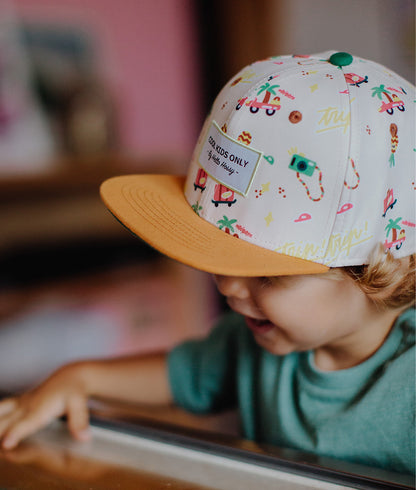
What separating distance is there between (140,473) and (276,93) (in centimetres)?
37

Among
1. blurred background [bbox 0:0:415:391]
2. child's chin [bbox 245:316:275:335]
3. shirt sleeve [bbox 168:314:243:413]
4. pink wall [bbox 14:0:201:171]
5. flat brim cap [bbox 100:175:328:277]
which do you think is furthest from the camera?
pink wall [bbox 14:0:201:171]

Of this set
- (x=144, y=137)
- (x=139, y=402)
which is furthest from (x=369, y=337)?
(x=144, y=137)

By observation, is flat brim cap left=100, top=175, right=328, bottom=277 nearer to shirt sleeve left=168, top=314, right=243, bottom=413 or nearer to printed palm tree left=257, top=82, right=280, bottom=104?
printed palm tree left=257, top=82, right=280, bottom=104

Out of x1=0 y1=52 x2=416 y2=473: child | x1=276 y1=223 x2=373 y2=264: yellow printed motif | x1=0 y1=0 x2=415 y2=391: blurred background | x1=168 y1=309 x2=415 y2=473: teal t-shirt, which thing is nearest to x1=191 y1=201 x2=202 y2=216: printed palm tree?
x1=0 y1=52 x2=416 y2=473: child

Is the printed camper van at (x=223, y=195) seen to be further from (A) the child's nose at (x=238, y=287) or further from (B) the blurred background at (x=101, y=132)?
(B) the blurred background at (x=101, y=132)

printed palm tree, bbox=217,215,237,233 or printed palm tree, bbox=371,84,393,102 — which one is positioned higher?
printed palm tree, bbox=371,84,393,102

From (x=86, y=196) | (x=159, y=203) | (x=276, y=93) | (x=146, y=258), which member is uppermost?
(x=276, y=93)

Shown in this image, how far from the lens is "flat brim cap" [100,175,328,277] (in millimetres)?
492

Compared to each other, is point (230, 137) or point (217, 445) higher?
point (230, 137)

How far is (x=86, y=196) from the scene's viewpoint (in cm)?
205

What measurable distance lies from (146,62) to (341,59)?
183 cm

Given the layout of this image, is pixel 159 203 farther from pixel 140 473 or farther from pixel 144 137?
pixel 144 137

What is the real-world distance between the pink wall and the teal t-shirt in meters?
1.32

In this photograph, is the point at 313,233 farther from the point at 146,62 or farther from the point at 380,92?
the point at 146,62
